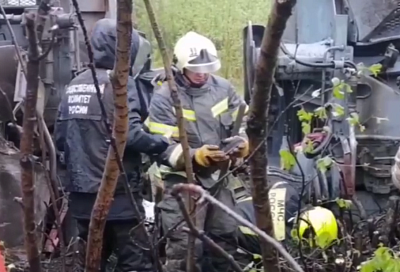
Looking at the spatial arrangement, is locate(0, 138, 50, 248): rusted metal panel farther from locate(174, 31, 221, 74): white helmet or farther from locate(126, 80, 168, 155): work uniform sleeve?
locate(174, 31, 221, 74): white helmet

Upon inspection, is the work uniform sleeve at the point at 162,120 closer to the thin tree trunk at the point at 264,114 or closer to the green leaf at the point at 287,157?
the green leaf at the point at 287,157

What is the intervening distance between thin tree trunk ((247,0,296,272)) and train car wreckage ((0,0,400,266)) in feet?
9.51

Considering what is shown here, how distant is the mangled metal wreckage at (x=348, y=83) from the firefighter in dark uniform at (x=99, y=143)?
941 mm

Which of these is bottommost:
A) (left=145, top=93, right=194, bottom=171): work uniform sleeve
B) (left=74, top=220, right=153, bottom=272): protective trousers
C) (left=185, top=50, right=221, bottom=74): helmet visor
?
(left=74, top=220, right=153, bottom=272): protective trousers

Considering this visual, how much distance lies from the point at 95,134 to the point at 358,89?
2100 mm

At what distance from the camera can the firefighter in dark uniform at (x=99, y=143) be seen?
3842mm

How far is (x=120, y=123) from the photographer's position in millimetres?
1761

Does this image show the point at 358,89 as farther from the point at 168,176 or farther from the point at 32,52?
the point at 32,52

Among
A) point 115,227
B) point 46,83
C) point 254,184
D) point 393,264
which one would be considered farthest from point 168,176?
point 254,184

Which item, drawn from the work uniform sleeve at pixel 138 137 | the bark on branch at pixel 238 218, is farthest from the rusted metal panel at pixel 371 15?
the bark on branch at pixel 238 218

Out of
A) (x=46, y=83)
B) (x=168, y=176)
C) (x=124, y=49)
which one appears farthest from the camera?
(x=46, y=83)

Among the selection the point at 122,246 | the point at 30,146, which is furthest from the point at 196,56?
the point at 30,146

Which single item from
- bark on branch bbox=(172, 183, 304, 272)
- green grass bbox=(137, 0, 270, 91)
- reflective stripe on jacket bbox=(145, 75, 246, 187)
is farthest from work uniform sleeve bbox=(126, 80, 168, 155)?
green grass bbox=(137, 0, 270, 91)

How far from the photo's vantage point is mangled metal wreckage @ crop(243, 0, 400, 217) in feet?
15.4
